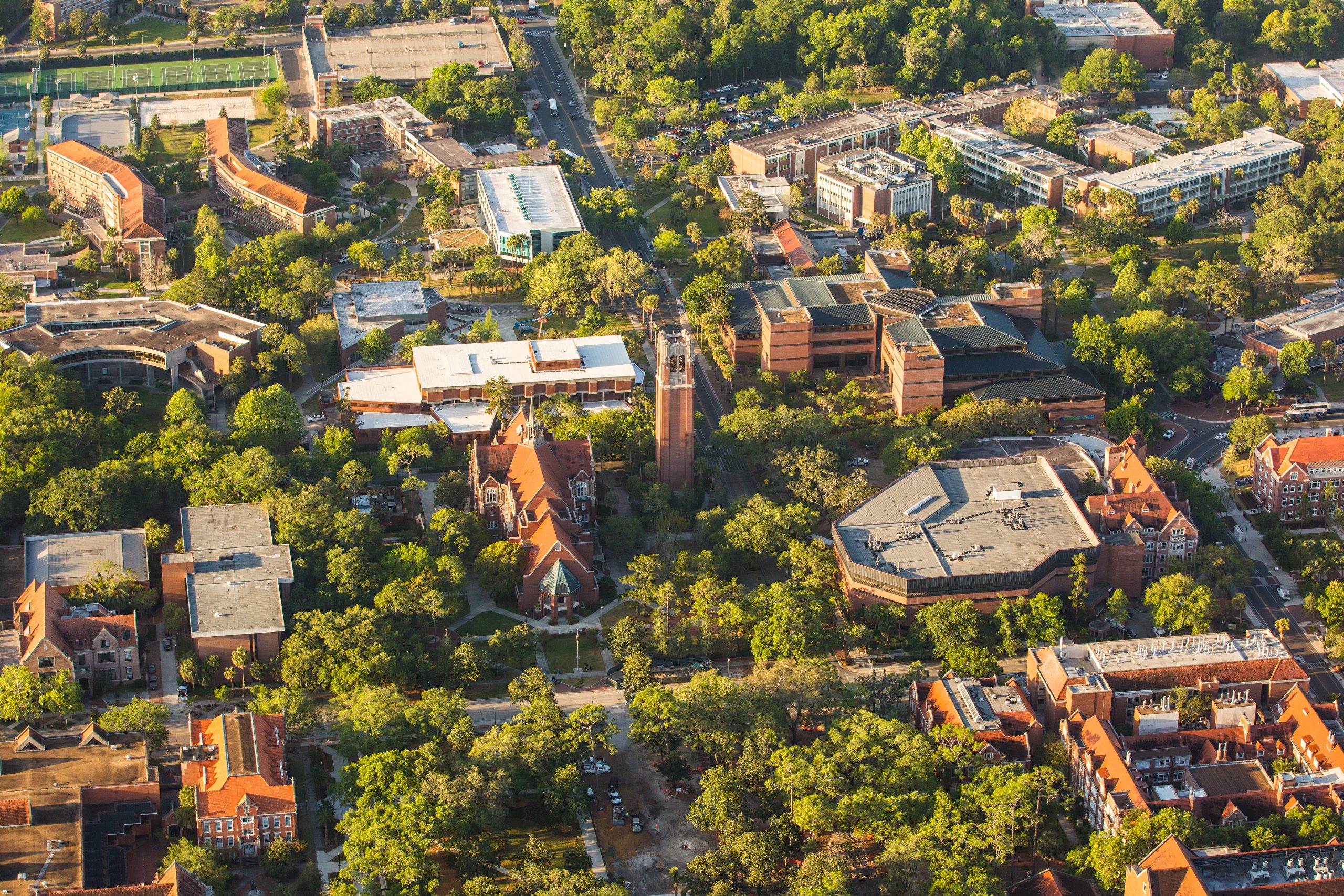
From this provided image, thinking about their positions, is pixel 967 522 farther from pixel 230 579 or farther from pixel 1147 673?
pixel 230 579

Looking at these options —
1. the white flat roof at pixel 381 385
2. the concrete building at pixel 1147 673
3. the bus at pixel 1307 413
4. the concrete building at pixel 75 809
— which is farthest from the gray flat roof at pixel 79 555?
the bus at pixel 1307 413

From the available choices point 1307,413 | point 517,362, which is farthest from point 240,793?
point 1307,413

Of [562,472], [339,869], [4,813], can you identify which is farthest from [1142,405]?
[4,813]

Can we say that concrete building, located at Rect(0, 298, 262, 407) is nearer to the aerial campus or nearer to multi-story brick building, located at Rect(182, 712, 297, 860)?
the aerial campus

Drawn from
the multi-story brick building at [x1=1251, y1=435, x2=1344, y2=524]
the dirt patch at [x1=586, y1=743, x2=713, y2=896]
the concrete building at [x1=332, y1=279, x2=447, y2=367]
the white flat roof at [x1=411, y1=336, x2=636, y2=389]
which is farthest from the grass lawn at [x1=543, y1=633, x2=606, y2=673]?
the multi-story brick building at [x1=1251, y1=435, x2=1344, y2=524]

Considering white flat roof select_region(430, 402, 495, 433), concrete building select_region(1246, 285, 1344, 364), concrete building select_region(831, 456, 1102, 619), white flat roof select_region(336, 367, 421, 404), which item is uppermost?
white flat roof select_region(336, 367, 421, 404)

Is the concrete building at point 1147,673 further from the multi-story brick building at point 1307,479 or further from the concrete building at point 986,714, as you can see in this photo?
the multi-story brick building at point 1307,479
